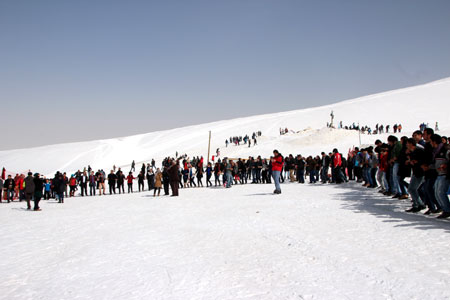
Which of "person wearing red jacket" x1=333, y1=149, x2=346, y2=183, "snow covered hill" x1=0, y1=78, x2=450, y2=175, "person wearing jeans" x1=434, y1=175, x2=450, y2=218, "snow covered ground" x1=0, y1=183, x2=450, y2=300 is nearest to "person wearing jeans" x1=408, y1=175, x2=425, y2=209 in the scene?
"snow covered ground" x1=0, y1=183, x2=450, y2=300

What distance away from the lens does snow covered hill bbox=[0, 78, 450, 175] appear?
45.4 m

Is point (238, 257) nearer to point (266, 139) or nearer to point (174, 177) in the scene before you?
point (174, 177)

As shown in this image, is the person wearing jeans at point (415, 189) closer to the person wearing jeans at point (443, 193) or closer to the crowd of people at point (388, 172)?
the crowd of people at point (388, 172)

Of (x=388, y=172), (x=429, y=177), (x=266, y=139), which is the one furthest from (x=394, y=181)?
(x=266, y=139)

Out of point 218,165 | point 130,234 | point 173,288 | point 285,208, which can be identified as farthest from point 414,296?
point 218,165

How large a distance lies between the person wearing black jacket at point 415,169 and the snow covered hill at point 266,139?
31.6 meters

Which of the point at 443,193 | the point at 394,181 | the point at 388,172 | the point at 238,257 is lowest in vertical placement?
the point at 238,257

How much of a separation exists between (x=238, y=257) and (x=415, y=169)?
477 centimetres

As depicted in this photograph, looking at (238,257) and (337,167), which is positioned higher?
(337,167)

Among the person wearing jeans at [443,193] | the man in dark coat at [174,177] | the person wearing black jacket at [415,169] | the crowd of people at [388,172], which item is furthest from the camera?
the man in dark coat at [174,177]

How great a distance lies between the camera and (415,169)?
7.69m

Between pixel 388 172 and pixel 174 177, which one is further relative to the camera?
pixel 174 177

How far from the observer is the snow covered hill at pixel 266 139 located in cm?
4538

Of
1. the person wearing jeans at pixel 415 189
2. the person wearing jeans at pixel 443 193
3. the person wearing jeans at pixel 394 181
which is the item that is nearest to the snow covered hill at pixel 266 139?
the person wearing jeans at pixel 394 181
